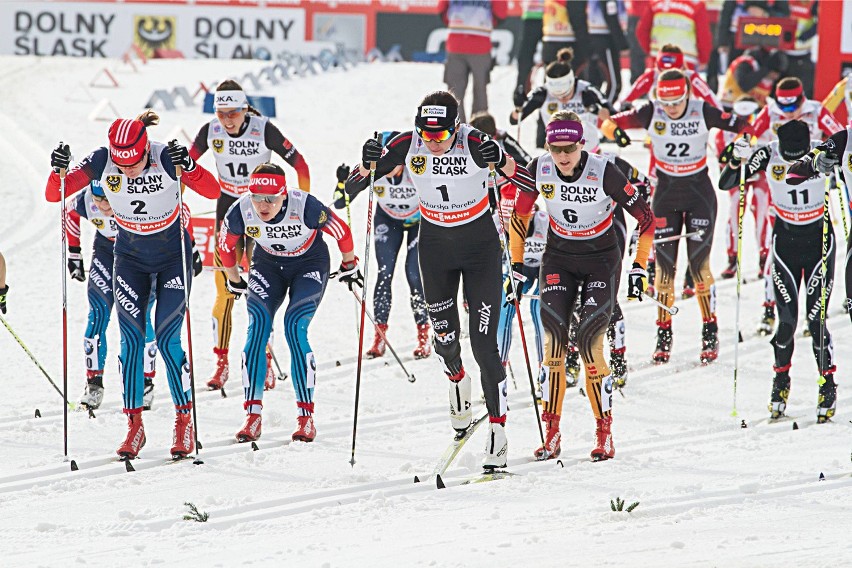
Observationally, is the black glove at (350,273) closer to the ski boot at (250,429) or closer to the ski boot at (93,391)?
the ski boot at (250,429)

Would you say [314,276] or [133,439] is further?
[314,276]

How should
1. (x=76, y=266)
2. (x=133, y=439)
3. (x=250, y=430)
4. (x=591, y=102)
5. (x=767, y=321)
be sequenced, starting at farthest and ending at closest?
1. (x=591, y=102)
2. (x=767, y=321)
3. (x=76, y=266)
4. (x=250, y=430)
5. (x=133, y=439)

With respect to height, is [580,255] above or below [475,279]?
above

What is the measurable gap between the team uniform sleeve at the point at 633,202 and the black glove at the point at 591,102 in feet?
13.8

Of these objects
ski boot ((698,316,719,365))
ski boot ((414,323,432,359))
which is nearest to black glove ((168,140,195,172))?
ski boot ((414,323,432,359))

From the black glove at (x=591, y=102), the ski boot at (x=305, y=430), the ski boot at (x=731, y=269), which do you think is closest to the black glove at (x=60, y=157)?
the ski boot at (x=305, y=430)

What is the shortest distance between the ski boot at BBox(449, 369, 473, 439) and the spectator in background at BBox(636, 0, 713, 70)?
33.1 feet

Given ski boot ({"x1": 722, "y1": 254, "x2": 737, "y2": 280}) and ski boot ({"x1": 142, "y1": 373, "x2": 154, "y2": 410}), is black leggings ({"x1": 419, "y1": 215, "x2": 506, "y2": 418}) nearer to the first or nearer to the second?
ski boot ({"x1": 142, "y1": 373, "x2": 154, "y2": 410})

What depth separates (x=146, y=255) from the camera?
7.61 meters

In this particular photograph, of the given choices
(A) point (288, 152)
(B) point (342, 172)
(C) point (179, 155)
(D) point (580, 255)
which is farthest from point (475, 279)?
(A) point (288, 152)

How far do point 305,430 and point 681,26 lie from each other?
10.7 metres

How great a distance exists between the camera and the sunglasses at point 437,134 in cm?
694

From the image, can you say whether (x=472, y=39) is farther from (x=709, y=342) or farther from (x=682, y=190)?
(x=709, y=342)

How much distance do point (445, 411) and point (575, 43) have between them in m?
8.63
